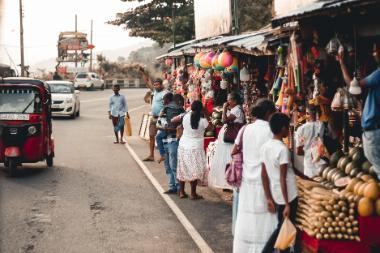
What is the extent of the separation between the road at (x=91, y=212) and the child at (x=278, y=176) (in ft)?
5.47

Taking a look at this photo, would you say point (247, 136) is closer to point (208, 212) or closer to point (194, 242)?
point (194, 242)

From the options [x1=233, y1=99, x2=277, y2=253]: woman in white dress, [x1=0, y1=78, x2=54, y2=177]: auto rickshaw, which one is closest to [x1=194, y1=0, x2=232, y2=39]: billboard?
[x1=0, y1=78, x2=54, y2=177]: auto rickshaw

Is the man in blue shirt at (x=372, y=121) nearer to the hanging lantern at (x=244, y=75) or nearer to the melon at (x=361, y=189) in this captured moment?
the melon at (x=361, y=189)

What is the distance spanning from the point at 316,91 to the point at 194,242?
2763 mm

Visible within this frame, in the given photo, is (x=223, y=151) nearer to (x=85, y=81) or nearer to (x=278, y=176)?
(x=278, y=176)

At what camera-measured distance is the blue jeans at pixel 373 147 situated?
25.2ft

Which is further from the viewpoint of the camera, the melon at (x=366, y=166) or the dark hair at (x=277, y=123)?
the melon at (x=366, y=166)

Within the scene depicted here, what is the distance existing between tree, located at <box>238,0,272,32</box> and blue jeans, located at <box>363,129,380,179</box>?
29.9 m

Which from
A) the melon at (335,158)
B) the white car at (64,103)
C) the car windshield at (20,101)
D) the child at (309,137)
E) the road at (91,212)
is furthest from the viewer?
the white car at (64,103)

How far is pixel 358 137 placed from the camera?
10070 mm

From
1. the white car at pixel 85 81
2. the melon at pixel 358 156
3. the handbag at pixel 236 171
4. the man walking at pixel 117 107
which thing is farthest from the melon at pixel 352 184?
the white car at pixel 85 81

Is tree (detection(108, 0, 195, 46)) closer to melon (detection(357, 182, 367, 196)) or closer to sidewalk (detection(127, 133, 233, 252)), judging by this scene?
sidewalk (detection(127, 133, 233, 252))

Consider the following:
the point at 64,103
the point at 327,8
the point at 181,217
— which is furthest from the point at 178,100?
the point at 64,103

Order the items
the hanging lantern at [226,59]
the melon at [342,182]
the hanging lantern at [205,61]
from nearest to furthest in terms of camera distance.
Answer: the melon at [342,182] → the hanging lantern at [226,59] → the hanging lantern at [205,61]
